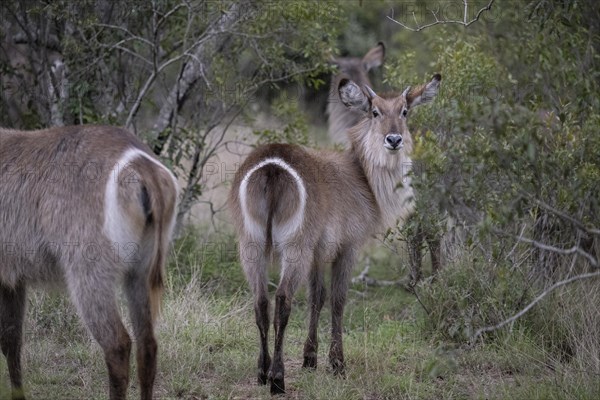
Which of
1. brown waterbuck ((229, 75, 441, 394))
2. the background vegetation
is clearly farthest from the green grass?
brown waterbuck ((229, 75, 441, 394))

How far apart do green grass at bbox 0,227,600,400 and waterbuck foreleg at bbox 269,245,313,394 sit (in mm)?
118

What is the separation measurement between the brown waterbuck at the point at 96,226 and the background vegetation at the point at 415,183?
703mm

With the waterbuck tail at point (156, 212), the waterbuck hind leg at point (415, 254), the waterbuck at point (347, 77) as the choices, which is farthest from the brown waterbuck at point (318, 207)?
the waterbuck at point (347, 77)

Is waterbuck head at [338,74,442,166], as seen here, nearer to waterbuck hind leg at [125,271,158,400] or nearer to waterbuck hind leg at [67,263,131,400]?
waterbuck hind leg at [125,271,158,400]

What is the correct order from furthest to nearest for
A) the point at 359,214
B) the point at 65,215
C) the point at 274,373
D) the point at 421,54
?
the point at 421,54
the point at 359,214
the point at 274,373
the point at 65,215

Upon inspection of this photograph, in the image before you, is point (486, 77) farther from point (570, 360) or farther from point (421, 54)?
point (421, 54)

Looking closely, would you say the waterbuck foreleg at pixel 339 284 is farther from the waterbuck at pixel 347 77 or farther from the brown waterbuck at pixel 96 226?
the waterbuck at pixel 347 77

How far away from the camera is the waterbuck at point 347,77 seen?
8.52 meters

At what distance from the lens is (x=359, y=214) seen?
5301 millimetres

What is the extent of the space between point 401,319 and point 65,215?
2.97 m

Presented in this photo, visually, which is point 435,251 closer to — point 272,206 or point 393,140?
point 393,140

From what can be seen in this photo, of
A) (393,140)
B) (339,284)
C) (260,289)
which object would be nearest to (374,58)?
(393,140)

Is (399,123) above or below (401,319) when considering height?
above

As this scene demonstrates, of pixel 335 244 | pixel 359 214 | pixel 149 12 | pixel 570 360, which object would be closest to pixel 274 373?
pixel 335 244
